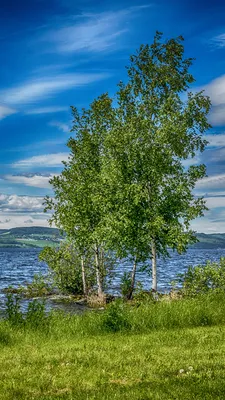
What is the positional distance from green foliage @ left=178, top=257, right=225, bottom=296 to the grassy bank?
8.45 m

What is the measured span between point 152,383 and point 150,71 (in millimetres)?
28016

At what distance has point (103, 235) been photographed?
32531mm

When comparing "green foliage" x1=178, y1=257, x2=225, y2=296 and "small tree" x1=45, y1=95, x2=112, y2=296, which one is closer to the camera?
"green foliage" x1=178, y1=257, x2=225, y2=296

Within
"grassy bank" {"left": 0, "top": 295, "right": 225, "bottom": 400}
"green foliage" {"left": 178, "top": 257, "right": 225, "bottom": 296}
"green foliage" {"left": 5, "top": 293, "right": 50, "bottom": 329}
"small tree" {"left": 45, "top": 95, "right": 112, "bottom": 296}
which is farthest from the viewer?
"small tree" {"left": 45, "top": 95, "right": 112, "bottom": 296}

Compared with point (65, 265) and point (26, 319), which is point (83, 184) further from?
point (26, 319)

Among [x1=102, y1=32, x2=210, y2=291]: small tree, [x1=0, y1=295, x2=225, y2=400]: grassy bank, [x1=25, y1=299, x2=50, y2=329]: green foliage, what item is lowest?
[x1=0, y1=295, x2=225, y2=400]: grassy bank

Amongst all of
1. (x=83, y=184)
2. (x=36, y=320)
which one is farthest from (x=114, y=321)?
(x=83, y=184)

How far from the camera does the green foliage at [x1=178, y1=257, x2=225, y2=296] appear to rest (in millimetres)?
28609

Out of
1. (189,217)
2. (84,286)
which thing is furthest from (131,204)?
(84,286)

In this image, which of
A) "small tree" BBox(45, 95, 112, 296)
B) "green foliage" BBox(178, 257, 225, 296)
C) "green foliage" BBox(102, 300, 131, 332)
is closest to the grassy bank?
"green foliage" BBox(102, 300, 131, 332)

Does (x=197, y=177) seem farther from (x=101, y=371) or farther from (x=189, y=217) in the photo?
(x=101, y=371)

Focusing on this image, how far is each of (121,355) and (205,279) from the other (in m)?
17.0

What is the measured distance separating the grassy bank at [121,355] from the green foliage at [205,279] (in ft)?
27.7

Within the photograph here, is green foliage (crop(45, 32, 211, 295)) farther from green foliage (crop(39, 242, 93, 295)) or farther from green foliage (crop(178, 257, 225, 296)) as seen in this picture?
green foliage (crop(39, 242, 93, 295))
